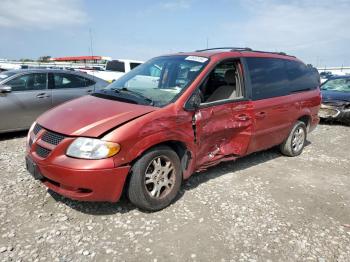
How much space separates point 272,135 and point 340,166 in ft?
5.01

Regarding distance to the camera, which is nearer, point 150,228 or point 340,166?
point 150,228

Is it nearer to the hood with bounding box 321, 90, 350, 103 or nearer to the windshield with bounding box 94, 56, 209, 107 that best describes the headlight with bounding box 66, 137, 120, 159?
the windshield with bounding box 94, 56, 209, 107

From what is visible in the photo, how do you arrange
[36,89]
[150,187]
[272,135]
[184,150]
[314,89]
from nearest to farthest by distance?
[150,187] < [184,150] < [272,135] < [314,89] < [36,89]

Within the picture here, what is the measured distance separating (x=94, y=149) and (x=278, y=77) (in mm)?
3490

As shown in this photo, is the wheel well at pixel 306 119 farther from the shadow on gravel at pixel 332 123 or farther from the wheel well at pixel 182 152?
the shadow on gravel at pixel 332 123

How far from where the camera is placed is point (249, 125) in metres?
4.77

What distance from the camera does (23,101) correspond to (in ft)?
22.4

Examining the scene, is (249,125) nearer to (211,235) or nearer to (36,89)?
(211,235)

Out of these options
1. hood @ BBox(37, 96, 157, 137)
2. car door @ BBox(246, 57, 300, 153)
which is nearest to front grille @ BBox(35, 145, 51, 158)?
hood @ BBox(37, 96, 157, 137)

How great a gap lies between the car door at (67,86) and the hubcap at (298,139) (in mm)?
4738

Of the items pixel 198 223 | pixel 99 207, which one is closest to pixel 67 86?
pixel 99 207

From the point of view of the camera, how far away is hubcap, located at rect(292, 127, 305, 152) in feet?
20.2

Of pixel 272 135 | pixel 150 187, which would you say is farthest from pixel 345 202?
pixel 150 187

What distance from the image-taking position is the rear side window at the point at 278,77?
16.2 ft
